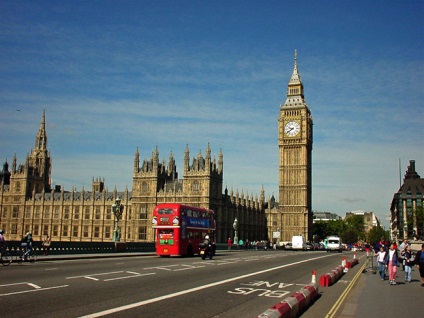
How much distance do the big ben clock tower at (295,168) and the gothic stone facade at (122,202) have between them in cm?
757

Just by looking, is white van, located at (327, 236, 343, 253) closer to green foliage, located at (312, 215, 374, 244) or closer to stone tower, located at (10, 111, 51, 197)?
green foliage, located at (312, 215, 374, 244)

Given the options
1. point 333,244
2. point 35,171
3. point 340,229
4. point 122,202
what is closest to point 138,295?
point 333,244

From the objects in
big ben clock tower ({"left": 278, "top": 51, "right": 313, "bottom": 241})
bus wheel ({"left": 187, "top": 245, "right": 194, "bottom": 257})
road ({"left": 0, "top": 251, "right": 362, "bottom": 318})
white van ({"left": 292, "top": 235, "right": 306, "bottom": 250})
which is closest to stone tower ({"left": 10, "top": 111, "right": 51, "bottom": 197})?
big ben clock tower ({"left": 278, "top": 51, "right": 313, "bottom": 241})

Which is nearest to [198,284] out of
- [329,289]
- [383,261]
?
[329,289]

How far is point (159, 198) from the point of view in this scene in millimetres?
99000

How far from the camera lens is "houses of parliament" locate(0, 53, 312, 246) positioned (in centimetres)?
9800

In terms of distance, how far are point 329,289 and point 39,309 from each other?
10915 millimetres

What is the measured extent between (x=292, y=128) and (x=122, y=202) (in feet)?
148

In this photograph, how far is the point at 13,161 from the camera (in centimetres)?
12156

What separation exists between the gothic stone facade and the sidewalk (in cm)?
7421

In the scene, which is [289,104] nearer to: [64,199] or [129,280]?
[64,199]

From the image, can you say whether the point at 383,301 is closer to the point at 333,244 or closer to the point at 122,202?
the point at 333,244

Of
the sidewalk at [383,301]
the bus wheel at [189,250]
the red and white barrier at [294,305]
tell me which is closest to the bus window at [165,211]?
the bus wheel at [189,250]

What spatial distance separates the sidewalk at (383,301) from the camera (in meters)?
12.7
